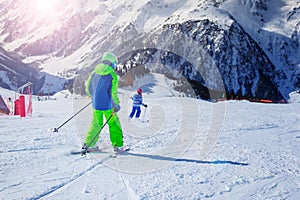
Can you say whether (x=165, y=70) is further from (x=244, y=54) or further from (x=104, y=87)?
(x=104, y=87)

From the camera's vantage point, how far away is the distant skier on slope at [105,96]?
250 inches

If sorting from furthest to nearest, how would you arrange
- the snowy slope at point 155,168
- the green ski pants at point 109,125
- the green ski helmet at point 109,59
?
1. the green ski pants at point 109,125
2. the green ski helmet at point 109,59
3. the snowy slope at point 155,168

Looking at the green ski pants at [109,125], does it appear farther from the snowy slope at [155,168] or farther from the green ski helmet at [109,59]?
the green ski helmet at [109,59]

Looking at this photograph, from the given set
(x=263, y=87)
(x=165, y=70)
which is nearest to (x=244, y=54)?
(x=263, y=87)

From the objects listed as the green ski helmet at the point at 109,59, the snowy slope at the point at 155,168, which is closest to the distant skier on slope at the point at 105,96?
the green ski helmet at the point at 109,59

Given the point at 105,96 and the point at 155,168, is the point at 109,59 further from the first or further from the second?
the point at 155,168

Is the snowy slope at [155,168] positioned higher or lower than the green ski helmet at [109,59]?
lower

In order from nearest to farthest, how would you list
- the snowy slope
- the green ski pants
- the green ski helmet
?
1. the snowy slope
2. the green ski helmet
3. the green ski pants

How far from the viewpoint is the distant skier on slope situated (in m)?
6.35

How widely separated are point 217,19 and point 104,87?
188325mm

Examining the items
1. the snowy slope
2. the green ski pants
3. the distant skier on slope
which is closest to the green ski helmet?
the distant skier on slope

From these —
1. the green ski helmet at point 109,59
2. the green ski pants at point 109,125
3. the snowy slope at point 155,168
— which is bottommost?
the snowy slope at point 155,168

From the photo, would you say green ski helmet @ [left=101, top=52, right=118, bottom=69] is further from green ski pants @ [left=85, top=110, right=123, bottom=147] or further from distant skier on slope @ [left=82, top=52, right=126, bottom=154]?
green ski pants @ [left=85, top=110, right=123, bottom=147]

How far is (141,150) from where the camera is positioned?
21.8 feet
